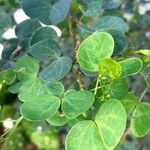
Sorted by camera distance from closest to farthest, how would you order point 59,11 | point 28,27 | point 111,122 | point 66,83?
1. point 111,122
2. point 59,11
3. point 28,27
4. point 66,83

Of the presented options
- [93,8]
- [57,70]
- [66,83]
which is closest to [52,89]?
[57,70]

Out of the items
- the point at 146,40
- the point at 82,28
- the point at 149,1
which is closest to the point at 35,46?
the point at 82,28

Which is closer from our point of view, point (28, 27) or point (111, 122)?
point (111, 122)

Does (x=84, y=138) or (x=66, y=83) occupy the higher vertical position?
(x=84, y=138)

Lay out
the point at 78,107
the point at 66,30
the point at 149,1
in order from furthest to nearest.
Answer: the point at 149,1
the point at 66,30
the point at 78,107

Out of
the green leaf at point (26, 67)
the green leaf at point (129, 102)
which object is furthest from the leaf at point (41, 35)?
the green leaf at point (129, 102)

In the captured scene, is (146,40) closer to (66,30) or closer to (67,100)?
(66,30)

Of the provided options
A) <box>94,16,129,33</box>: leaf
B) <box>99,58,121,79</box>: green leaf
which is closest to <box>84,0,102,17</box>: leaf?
<box>94,16,129,33</box>: leaf

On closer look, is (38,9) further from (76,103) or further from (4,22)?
(76,103)
